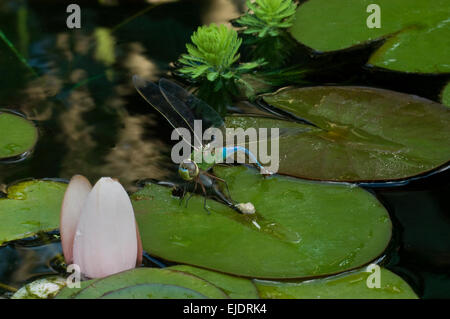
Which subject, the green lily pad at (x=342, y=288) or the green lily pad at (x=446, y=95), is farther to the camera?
the green lily pad at (x=446, y=95)

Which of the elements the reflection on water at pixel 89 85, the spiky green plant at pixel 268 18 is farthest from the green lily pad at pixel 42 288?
the spiky green plant at pixel 268 18

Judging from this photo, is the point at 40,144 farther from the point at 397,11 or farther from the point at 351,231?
the point at 397,11

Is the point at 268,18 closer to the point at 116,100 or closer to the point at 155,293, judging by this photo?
the point at 116,100

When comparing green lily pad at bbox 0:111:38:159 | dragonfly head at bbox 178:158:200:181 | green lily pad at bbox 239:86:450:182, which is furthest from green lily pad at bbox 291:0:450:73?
green lily pad at bbox 0:111:38:159

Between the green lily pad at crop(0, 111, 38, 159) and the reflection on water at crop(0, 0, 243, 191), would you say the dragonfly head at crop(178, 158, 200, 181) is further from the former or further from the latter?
the green lily pad at crop(0, 111, 38, 159)

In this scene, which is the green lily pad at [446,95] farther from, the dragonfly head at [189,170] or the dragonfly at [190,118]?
the dragonfly head at [189,170]

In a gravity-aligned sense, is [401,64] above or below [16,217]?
above

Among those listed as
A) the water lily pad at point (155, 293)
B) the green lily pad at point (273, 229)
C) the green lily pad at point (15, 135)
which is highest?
the green lily pad at point (15, 135)
